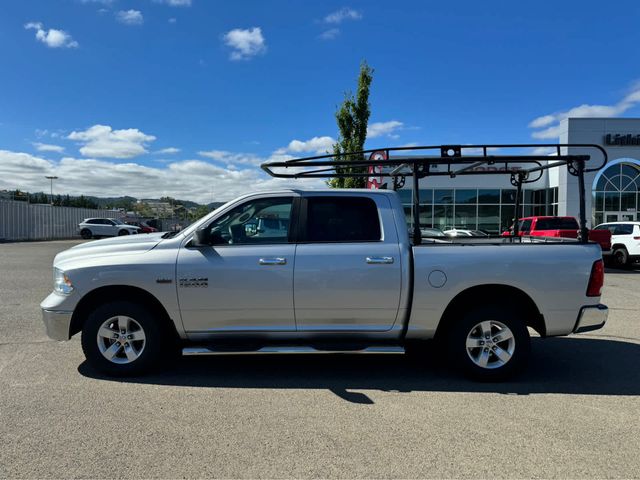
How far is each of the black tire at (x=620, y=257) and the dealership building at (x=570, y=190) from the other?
9.43 m

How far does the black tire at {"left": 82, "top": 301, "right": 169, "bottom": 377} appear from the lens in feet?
15.1

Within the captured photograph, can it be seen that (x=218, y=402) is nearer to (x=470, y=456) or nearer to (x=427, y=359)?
(x=470, y=456)

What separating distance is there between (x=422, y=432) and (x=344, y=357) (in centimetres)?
200

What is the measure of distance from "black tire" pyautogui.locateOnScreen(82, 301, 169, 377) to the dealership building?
75.9 ft

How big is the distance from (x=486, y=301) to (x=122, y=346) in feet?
12.1

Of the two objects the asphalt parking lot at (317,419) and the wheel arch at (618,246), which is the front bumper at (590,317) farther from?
the wheel arch at (618,246)

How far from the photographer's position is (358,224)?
4.76 meters

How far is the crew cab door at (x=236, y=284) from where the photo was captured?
452 cm

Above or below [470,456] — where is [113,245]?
above

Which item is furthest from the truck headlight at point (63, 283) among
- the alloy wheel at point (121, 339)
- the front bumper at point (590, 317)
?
the front bumper at point (590, 317)

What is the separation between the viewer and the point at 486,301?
4742 millimetres

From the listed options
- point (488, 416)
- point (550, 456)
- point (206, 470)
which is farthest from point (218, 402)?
point (550, 456)

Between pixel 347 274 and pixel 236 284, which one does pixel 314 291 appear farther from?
pixel 236 284

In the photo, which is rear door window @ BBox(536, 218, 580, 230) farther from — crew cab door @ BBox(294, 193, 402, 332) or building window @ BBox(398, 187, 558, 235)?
crew cab door @ BBox(294, 193, 402, 332)
